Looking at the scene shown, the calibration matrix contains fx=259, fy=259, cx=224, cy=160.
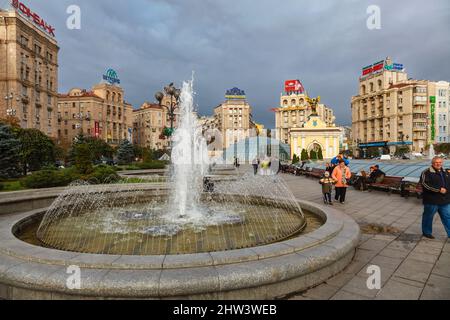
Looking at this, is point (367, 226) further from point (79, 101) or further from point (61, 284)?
point (79, 101)

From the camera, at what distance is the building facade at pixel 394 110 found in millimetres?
72750

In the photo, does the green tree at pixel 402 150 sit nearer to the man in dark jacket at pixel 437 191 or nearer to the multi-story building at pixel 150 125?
the multi-story building at pixel 150 125

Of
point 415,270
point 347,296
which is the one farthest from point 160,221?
point 415,270

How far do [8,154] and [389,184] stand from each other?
21762 mm

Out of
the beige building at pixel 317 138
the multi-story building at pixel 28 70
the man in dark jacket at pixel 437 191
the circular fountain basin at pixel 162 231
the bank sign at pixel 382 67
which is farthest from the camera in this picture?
the bank sign at pixel 382 67

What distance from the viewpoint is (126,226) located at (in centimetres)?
648

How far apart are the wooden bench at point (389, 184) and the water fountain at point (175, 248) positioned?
6500mm

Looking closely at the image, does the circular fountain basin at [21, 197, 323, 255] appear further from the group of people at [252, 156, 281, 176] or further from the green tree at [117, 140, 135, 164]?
the green tree at [117, 140, 135, 164]

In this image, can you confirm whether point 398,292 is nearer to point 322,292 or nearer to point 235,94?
point 322,292

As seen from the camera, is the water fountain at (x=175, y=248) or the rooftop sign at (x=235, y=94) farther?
the rooftop sign at (x=235, y=94)

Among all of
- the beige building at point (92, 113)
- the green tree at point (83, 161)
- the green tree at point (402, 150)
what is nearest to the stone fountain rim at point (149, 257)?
the green tree at point (83, 161)

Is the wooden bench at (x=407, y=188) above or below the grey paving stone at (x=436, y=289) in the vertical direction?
above

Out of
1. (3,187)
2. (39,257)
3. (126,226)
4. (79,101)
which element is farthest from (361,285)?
(79,101)
